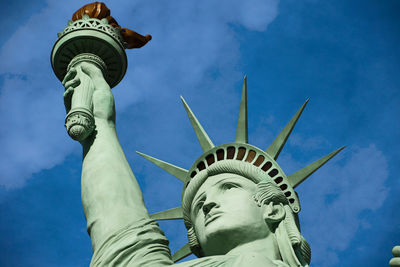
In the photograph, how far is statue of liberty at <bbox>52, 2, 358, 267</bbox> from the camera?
8.67 meters

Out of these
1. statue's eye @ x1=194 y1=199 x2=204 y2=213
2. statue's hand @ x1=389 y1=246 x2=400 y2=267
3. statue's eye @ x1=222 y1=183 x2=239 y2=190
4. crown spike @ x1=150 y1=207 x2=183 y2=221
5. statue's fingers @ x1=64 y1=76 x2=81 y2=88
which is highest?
statue's fingers @ x1=64 y1=76 x2=81 y2=88

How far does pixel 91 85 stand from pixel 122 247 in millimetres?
3405

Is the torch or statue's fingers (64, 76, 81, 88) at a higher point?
the torch

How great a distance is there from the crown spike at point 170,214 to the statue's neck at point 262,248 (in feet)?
6.59

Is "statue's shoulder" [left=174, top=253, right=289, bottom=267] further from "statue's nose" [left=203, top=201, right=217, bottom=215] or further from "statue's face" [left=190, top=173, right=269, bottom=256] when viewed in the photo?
"statue's nose" [left=203, top=201, right=217, bottom=215]

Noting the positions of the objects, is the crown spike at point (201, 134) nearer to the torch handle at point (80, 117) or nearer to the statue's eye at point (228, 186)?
the statue's eye at point (228, 186)

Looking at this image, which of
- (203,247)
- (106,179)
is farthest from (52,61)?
(203,247)

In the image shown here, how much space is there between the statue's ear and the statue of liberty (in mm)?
13

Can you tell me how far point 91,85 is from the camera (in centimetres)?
1117


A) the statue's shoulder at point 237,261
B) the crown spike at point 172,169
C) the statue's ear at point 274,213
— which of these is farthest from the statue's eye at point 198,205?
the statue's shoulder at point 237,261

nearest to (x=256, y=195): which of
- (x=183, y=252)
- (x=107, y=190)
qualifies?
(x=183, y=252)

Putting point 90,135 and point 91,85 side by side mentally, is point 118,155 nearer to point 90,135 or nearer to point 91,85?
point 90,135

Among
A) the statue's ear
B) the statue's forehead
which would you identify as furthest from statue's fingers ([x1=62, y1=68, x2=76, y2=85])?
the statue's ear

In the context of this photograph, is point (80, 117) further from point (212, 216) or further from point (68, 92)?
point (212, 216)
